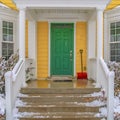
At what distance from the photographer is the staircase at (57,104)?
8.13m

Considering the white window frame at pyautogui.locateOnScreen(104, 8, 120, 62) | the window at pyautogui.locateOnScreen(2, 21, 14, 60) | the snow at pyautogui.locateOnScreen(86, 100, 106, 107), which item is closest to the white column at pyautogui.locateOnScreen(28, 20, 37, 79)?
the window at pyautogui.locateOnScreen(2, 21, 14, 60)

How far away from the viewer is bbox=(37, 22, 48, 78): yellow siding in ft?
43.5

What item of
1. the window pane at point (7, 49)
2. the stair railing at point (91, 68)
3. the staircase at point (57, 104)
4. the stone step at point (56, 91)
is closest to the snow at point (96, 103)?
the staircase at point (57, 104)

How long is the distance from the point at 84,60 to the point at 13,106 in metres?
5.65

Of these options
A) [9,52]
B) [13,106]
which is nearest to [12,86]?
[13,106]

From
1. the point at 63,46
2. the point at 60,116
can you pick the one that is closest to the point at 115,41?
the point at 63,46

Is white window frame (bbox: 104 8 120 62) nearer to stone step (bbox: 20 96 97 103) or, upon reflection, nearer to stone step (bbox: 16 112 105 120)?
stone step (bbox: 20 96 97 103)

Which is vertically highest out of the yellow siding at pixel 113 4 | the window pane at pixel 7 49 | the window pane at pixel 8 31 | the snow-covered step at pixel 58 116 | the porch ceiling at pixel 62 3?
the yellow siding at pixel 113 4

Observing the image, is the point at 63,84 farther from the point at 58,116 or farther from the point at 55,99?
the point at 58,116

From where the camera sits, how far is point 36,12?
12.8m

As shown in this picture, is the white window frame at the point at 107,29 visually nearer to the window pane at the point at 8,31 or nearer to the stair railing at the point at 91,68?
the stair railing at the point at 91,68

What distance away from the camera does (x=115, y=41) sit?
1266 cm

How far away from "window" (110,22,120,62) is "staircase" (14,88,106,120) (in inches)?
144

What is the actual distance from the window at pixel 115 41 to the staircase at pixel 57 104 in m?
3.67
